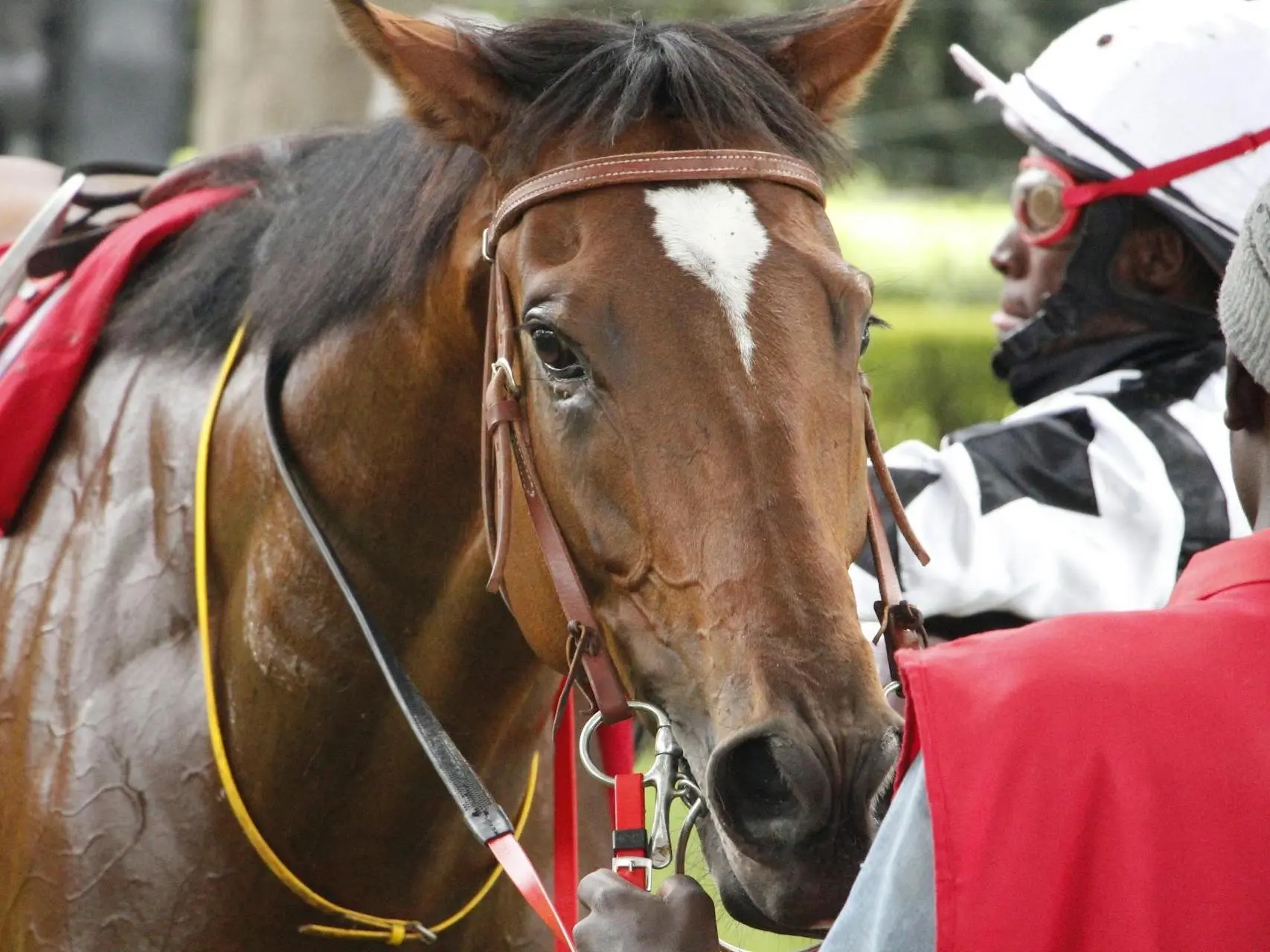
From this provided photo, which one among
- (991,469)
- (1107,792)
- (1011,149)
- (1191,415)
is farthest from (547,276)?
(1011,149)

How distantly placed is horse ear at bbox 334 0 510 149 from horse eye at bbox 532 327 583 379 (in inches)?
14.5

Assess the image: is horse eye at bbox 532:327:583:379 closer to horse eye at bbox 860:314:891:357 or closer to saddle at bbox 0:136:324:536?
horse eye at bbox 860:314:891:357

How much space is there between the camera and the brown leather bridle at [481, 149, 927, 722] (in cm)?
209

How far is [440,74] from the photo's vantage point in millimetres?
2266

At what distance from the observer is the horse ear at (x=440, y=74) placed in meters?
2.25

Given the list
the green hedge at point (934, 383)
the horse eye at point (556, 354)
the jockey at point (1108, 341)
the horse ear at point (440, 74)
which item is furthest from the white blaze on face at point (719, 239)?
the green hedge at point (934, 383)

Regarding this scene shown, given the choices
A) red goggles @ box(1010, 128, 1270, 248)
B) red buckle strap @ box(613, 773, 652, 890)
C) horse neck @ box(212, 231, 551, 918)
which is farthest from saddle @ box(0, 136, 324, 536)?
red goggles @ box(1010, 128, 1270, 248)

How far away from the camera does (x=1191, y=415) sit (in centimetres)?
330

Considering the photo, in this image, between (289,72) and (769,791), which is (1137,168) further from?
(289,72)

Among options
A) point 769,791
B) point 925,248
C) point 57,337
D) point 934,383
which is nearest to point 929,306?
point 925,248

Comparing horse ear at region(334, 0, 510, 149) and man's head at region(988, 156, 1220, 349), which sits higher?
horse ear at region(334, 0, 510, 149)

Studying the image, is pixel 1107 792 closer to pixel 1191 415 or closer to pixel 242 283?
pixel 242 283

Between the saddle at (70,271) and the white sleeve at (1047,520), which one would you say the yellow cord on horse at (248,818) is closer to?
the saddle at (70,271)

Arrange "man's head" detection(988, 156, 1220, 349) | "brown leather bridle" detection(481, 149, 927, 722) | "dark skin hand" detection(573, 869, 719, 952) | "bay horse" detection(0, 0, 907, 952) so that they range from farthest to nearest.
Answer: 1. "man's head" detection(988, 156, 1220, 349)
2. "brown leather bridle" detection(481, 149, 927, 722)
3. "bay horse" detection(0, 0, 907, 952)
4. "dark skin hand" detection(573, 869, 719, 952)
